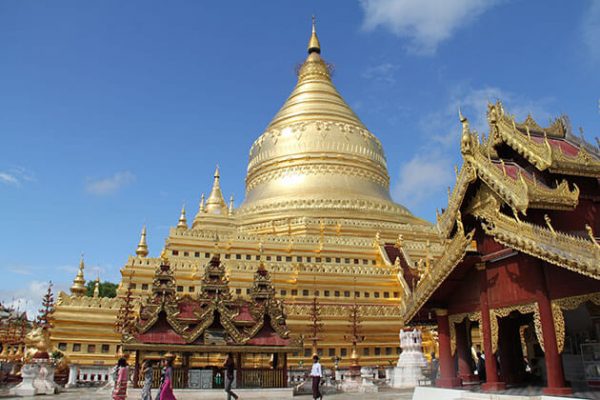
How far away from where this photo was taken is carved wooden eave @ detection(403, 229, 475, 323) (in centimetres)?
1041

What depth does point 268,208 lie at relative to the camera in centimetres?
3878

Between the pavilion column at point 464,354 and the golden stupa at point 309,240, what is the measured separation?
31.0ft

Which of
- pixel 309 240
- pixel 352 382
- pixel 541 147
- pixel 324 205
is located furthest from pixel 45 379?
pixel 324 205

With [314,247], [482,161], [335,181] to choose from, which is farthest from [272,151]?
[482,161]

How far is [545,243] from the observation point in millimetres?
8602

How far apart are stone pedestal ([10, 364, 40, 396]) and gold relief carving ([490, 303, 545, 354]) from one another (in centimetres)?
1605

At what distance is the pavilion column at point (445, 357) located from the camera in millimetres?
11430

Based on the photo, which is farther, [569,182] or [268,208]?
[268,208]

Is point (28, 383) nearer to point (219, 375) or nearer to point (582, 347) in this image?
point (219, 375)

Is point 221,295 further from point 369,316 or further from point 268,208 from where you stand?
point 268,208

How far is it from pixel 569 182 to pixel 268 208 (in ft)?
96.3

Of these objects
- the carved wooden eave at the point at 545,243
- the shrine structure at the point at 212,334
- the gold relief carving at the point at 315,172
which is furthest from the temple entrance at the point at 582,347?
the gold relief carving at the point at 315,172

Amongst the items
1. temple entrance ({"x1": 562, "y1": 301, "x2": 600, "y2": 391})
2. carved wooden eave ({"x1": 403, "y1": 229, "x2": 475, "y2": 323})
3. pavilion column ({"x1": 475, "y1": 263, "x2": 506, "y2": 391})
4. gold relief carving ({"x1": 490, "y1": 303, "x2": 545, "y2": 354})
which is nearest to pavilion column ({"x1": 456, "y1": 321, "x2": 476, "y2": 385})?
carved wooden eave ({"x1": 403, "y1": 229, "x2": 475, "y2": 323})

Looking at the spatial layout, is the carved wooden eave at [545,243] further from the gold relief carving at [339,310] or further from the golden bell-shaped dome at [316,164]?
the golden bell-shaped dome at [316,164]
